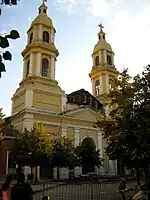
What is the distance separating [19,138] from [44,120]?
7.41 metres

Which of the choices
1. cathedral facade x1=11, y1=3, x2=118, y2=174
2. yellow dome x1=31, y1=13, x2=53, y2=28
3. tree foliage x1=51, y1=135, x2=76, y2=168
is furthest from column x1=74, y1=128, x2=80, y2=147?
yellow dome x1=31, y1=13, x2=53, y2=28

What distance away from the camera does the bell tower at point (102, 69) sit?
53.6 metres

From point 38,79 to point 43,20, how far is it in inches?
435

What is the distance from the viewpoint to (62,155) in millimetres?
34594

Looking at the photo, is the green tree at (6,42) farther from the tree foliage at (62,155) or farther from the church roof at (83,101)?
the church roof at (83,101)

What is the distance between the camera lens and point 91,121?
4688 centimetres

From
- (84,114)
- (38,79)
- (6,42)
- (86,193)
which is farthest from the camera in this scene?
(84,114)

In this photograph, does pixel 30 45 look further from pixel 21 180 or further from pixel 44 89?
pixel 21 180

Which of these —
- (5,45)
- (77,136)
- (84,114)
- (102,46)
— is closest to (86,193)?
(5,45)

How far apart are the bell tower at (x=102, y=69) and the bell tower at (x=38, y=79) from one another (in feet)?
35.7

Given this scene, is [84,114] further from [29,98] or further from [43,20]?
[43,20]

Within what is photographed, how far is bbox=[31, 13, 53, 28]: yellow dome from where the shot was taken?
1859 inches

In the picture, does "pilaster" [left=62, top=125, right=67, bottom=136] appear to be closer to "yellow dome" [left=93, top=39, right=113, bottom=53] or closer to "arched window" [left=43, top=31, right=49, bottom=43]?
"arched window" [left=43, top=31, right=49, bottom=43]

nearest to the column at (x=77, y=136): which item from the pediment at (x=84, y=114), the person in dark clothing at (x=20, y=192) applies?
the pediment at (x=84, y=114)
